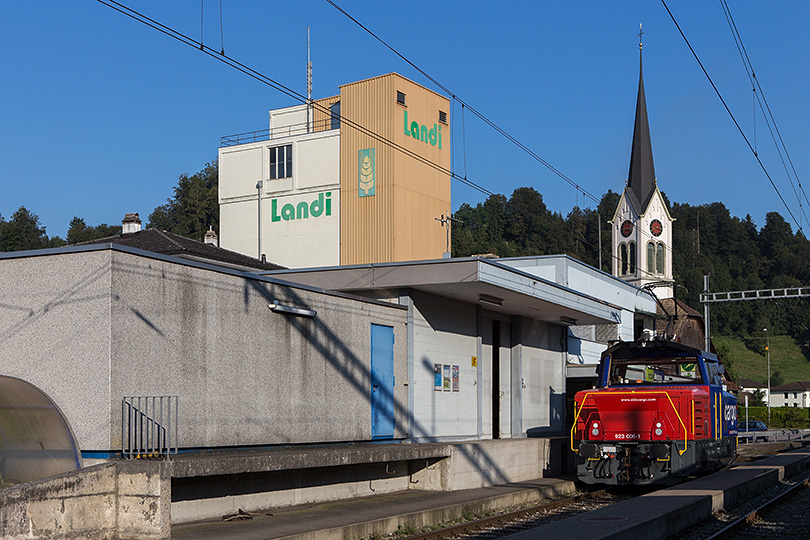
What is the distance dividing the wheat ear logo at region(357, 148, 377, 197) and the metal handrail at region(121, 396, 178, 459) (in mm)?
42870

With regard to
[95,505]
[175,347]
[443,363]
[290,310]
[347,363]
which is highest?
[290,310]

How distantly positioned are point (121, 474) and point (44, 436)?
1.21 m

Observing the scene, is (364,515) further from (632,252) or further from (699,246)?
(699,246)

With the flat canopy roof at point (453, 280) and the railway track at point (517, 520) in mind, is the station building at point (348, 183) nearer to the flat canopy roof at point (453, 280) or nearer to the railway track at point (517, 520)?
the flat canopy roof at point (453, 280)

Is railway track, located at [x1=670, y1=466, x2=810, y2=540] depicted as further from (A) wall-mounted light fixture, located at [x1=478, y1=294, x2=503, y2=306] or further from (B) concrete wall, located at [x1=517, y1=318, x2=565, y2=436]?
(B) concrete wall, located at [x1=517, y1=318, x2=565, y2=436]

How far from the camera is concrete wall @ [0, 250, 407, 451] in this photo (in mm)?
11984

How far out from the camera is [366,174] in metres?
55.5

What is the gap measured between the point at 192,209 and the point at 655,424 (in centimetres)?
8873

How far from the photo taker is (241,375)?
569 inches

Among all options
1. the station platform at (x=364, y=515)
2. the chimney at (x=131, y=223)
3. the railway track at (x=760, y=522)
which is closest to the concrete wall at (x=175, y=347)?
the station platform at (x=364, y=515)

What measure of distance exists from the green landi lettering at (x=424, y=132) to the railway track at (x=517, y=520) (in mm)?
36095

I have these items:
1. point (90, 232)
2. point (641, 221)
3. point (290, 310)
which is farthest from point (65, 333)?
point (90, 232)

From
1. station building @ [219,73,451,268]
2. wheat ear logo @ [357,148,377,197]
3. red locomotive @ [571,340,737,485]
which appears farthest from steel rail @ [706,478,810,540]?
wheat ear logo @ [357,148,377,197]

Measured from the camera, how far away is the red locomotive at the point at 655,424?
1862 cm
